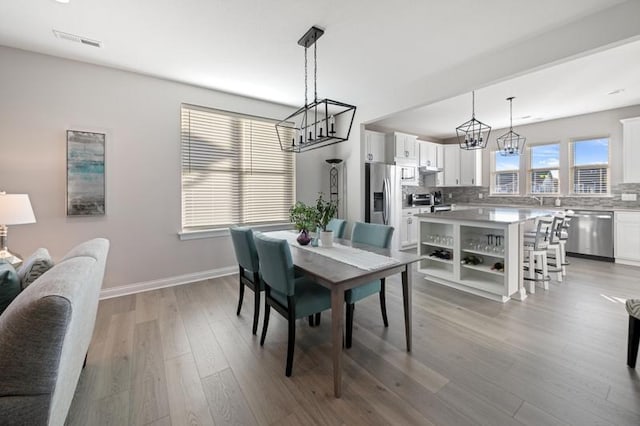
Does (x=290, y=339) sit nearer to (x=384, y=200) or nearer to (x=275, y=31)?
(x=275, y=31)

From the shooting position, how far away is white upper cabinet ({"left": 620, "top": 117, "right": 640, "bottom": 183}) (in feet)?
14.5

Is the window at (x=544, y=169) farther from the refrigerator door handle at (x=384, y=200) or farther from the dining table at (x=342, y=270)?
the dining table at (x=342, y=270)

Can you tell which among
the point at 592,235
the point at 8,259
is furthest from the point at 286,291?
the point at 592,235

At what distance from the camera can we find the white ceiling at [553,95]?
125 inches

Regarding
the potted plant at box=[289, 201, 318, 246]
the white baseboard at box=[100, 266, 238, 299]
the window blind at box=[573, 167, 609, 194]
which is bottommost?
the white baseboard at box=[100, 266, 238, 299]

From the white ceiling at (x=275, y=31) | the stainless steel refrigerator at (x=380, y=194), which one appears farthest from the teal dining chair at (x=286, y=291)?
the stainless steel refrigerator at (x=380, y=194)

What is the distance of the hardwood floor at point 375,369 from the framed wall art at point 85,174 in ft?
3.77

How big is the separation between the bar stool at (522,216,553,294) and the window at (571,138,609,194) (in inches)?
106

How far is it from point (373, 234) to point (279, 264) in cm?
119

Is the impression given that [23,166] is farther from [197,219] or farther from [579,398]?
[579,398]

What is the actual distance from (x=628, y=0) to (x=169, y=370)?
14.6ft

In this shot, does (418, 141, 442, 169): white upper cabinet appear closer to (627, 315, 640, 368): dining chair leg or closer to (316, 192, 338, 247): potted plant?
(316, 192, 338, 247): potted plant

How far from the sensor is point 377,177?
5.13 metres

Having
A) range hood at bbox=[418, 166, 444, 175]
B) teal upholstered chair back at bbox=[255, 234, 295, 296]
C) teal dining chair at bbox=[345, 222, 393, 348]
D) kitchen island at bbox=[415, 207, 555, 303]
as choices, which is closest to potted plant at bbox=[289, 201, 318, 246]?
teal dining chair at bbox=[345, 222, 393, 348]
